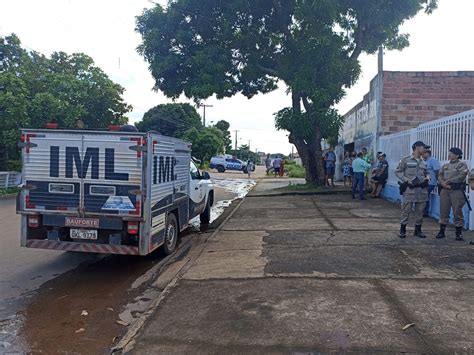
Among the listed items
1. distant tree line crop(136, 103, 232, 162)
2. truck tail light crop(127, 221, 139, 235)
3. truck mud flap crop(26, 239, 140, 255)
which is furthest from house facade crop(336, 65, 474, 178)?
distant tree line crop(136, 103, 232, 162)

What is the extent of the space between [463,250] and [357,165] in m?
7.77

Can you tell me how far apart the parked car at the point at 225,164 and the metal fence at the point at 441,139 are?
104 feet

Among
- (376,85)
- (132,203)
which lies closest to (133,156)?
(132,203)

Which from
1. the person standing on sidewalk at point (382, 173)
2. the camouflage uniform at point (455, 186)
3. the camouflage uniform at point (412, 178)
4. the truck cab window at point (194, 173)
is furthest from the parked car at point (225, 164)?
the camouflage uniform at point (455, 186)

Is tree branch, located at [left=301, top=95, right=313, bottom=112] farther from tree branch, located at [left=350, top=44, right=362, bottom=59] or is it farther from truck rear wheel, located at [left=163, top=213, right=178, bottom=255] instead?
truck rear wheel, located at [left=163, top=213, right=178, bottom=255]

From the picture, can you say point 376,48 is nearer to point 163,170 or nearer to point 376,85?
point 376,85

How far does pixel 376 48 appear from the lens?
62.0 ft

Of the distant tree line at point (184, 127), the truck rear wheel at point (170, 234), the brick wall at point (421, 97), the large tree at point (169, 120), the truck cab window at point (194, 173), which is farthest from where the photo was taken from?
the large tree at point (169, 120)

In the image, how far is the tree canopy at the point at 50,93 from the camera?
19.4 meters

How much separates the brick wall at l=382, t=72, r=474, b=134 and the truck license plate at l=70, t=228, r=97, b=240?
13.1 meters

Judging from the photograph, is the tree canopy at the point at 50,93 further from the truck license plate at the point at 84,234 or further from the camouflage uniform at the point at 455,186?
the camouflage uniform at the point at 455,186

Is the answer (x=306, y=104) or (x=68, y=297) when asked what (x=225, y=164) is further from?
(x=68, y=297)

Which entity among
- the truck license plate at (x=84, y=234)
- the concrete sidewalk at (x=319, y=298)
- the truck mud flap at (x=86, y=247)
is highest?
the truck license plate at (x=84, y=234)

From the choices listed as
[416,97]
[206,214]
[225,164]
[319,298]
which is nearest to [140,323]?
[319,298]
